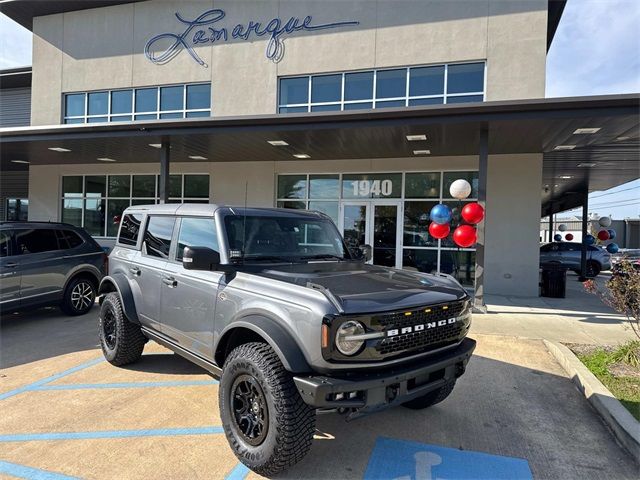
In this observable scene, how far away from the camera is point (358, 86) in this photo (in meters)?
12.4

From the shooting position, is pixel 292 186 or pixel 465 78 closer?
pixel 465 78

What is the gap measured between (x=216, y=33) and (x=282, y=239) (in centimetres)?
1235

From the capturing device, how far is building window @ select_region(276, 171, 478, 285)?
11.7 metres

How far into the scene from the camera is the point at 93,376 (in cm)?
458

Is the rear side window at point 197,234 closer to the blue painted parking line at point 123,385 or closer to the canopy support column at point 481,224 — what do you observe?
Result: the blue painted parking line at point 123,385

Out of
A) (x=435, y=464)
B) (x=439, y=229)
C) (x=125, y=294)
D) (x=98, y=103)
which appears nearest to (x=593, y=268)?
(x=439, y=229)

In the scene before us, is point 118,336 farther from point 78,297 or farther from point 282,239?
point 78,297

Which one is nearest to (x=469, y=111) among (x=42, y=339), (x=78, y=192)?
(x=42, y=339)

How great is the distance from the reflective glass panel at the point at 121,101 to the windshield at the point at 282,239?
13.3 metres

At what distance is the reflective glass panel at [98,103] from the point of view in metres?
15.1

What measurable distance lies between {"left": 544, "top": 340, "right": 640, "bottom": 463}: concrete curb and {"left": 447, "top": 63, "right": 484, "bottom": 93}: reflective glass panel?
8.26 meters

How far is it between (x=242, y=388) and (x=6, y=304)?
532cm

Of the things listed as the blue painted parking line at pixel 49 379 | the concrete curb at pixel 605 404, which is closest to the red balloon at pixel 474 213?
the concrete curb at pixel 605 404

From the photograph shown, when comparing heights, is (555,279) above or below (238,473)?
above
